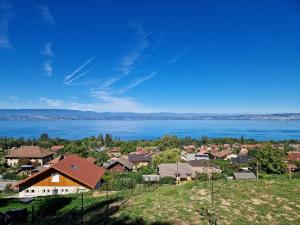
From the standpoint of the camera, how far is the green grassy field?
1084cm

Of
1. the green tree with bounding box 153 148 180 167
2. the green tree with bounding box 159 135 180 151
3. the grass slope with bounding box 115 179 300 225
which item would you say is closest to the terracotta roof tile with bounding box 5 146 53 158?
the green tree with bounding box 153 148 180 167

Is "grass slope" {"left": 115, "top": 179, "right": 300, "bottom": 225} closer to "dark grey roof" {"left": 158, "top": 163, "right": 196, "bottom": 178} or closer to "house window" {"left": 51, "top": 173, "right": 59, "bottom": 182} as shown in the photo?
"house window" {"left": 51, "top": 173, "right": 59, "bottom": 182}

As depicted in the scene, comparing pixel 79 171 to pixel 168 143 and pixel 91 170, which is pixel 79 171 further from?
pixel 168 143

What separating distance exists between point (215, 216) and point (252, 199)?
2.93 m

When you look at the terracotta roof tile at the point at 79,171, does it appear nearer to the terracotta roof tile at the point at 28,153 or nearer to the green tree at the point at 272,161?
the green tree at the point at 272,161

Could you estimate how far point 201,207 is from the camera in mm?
11773

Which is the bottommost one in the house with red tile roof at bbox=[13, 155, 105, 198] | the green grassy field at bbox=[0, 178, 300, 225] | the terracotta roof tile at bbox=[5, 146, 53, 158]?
the terracotta roof tile at bbox=[5, 146, 53, 158]

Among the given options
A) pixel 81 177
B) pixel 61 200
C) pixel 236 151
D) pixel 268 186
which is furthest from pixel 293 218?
pixel 236 151

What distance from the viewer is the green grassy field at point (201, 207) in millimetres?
10844

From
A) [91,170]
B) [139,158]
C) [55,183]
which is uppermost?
[91,170]

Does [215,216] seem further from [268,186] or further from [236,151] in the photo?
[236,151]

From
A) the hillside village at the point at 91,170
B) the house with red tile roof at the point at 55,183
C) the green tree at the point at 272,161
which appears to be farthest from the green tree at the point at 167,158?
the house with red tile roof at the point at 55,183

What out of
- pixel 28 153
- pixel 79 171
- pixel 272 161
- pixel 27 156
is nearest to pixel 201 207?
pixel 79 171

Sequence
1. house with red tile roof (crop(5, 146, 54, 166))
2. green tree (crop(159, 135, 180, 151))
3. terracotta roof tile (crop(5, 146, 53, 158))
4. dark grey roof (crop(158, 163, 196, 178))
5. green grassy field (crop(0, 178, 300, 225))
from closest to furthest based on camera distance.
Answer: green grassy field (crop(0, 178, 300, 225))
dark grey roof (crop(158, 163, 196, 178))
house with red tile roof (crop(5, 146, 54, 166))
terracotta roof tile (crop(5, 146, 53, 158))
green tree (crop(159, 135, 180, 151))
